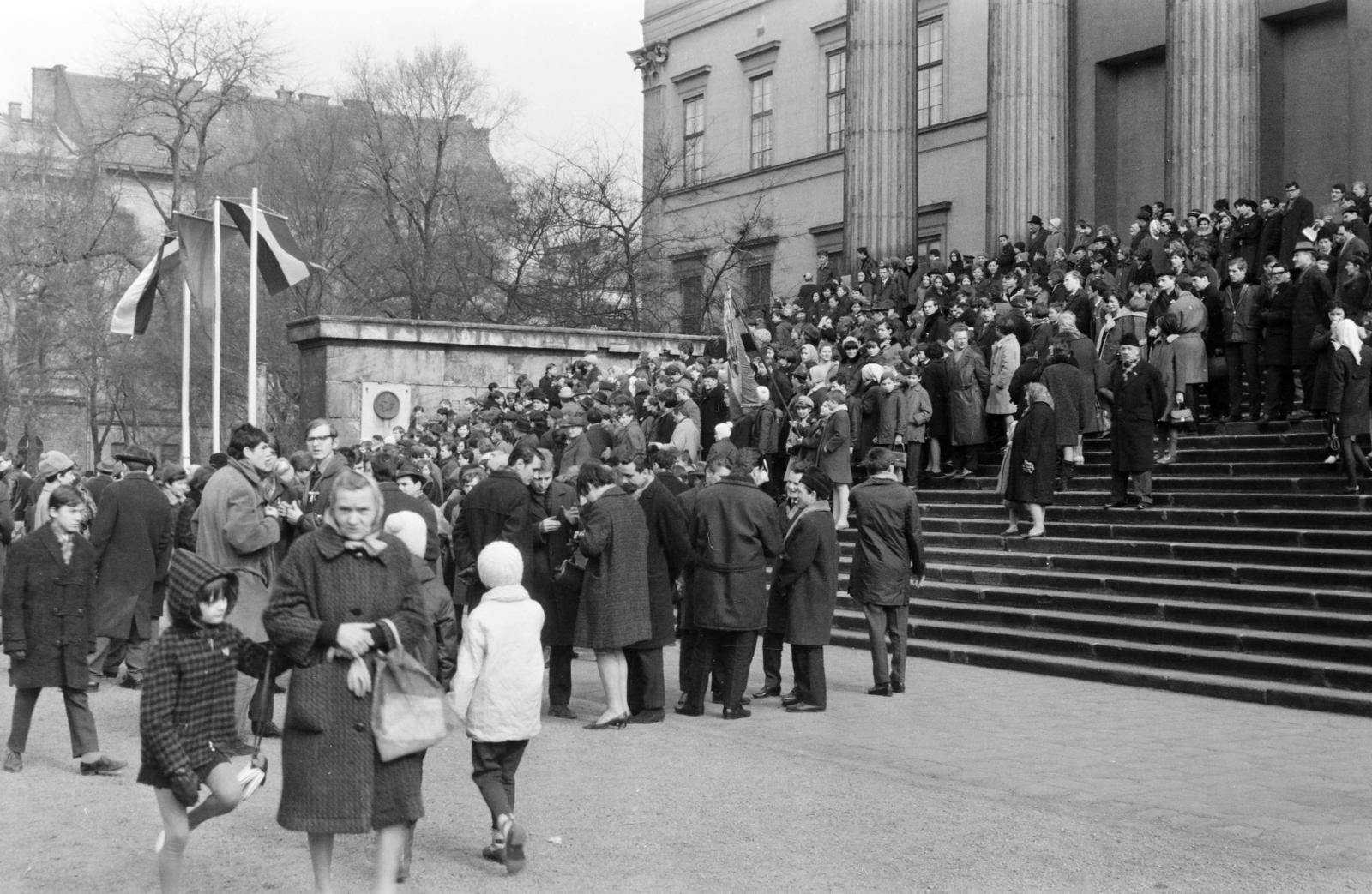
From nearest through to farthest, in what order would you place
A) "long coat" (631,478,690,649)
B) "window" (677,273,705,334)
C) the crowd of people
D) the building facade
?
the crowd of people, "long coat" (631,478,690,649), the building facade, "window" (677,273,705,334)

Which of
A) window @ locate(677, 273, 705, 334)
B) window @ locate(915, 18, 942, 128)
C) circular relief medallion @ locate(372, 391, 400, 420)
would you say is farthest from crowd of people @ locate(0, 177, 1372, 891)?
window @ locate(677, 273, 705, 334)

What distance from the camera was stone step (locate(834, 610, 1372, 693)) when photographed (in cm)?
1209

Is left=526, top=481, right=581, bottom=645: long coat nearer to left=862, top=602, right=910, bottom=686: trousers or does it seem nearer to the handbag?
left=862, top=602, right=910, bottom=686: trousers

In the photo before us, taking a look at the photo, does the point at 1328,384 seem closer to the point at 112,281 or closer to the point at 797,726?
the point at 797,726

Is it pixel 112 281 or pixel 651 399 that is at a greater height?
pixel 112 281

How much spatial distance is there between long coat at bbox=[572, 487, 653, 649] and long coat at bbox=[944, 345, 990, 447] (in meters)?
9.37

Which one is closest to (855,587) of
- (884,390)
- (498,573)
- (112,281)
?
(498,573)

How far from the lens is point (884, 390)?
19984 millimetres

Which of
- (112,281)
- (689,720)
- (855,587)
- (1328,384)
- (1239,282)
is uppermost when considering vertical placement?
(112,281)

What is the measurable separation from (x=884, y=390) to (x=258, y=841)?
1337 cm

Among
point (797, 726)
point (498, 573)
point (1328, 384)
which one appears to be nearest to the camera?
point (498, 573)

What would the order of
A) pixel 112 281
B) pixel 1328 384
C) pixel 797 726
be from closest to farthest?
1. pixel 797 726
2. pixel 1328 384
3. pixel 112 281

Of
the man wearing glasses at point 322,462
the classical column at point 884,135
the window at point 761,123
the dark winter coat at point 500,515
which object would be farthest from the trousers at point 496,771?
the window at point 761,123

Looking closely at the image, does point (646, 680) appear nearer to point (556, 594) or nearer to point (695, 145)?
point (556, 594)
